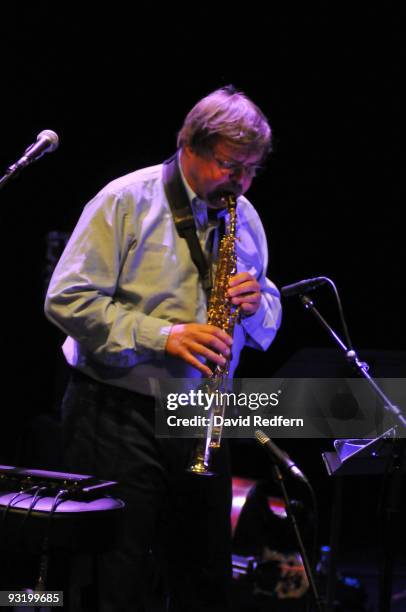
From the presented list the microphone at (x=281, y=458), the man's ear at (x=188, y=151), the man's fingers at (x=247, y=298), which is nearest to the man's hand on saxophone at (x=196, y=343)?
the man's fingers at (x=247, y=298)

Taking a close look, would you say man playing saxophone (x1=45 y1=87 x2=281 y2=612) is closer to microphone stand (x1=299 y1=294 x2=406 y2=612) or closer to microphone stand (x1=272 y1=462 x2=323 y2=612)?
microphone stand (x1=272 y1=462 x2=323 y2=612)

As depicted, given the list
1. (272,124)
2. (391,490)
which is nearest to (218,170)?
(391,490)

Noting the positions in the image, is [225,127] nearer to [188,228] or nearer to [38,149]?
[188,228]

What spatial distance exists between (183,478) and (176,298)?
525 millimetres

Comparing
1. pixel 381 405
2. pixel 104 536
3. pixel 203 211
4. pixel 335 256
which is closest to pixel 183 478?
pixel 104 536

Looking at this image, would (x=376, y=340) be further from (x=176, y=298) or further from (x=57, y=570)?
(x=57, y=570)

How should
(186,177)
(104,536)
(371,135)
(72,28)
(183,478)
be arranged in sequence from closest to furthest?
(104,536) < (183,478) < (186,177) < (72,28) < (371,135)

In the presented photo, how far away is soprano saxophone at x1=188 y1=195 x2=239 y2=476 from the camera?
222cm

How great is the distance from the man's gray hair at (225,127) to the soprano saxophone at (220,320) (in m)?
0.18

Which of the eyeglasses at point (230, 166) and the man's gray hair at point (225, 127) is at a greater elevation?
the man's gray hair at point (225, 127)

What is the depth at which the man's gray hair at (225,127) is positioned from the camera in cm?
239

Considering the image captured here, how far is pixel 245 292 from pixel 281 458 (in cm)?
49

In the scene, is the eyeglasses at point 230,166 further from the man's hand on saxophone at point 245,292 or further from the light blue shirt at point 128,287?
the man's hand on saxophone at point 245,292

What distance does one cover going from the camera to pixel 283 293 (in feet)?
8.39
